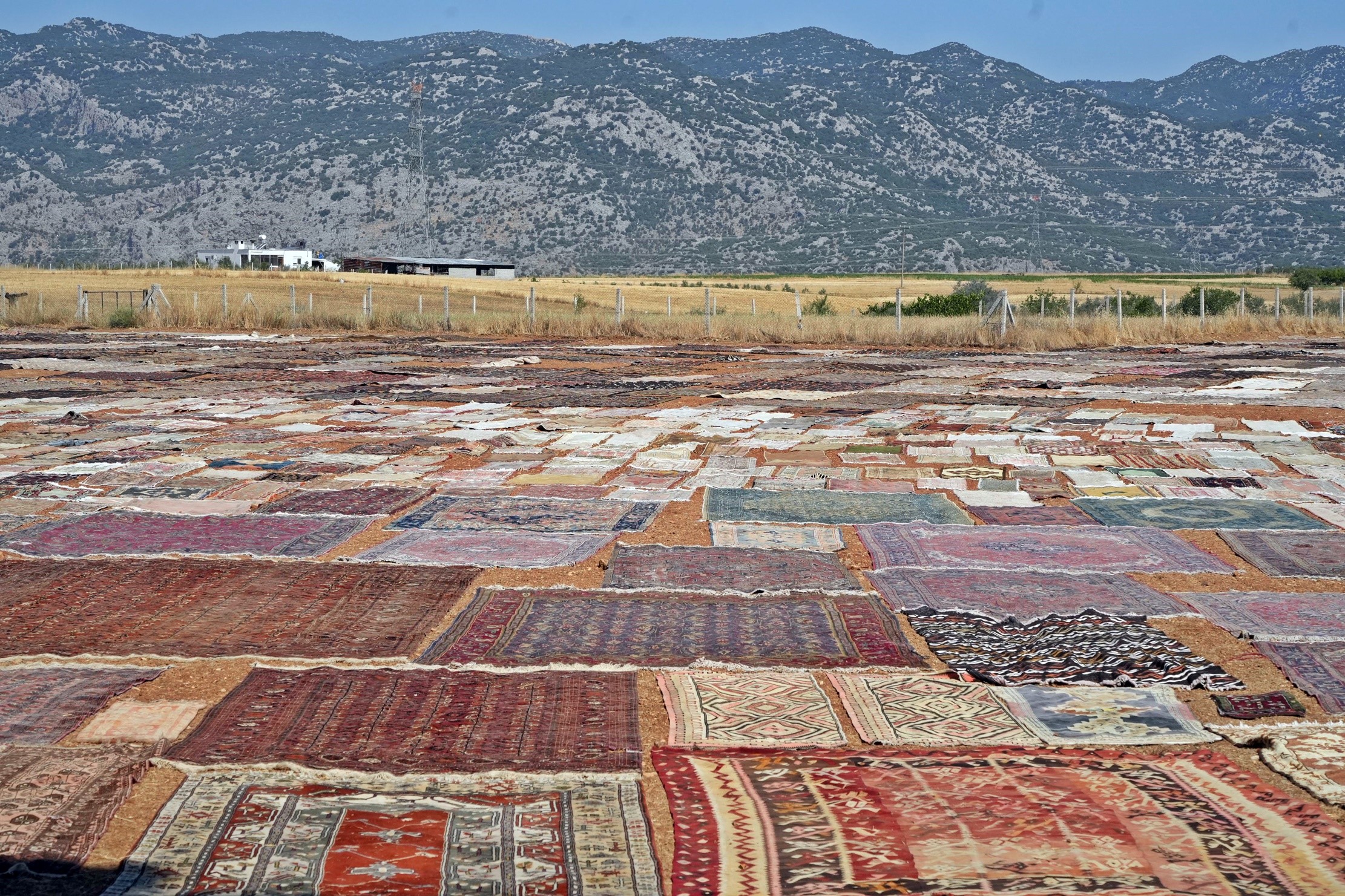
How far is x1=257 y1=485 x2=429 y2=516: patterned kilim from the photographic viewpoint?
324 inches

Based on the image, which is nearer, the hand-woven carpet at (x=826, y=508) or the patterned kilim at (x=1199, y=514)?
the patterned kilim at (x=1199, y=514)

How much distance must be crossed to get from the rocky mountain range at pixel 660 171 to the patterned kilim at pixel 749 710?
85189mm

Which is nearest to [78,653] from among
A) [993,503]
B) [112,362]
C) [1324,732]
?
[1324,732]

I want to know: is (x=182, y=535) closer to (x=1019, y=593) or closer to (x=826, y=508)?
(x=826, y=508)

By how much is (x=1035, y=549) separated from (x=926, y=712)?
2.76m

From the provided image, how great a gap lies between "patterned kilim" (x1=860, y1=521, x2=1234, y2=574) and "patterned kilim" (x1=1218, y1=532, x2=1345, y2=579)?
22 cm

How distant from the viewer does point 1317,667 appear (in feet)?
16.9

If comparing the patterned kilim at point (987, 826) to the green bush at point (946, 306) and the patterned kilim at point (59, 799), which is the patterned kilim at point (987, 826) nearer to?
the patterned kilim at point (59, 799)

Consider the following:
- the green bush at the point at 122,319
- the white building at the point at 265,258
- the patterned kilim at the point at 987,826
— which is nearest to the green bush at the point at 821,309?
the green bush at the point at 122,319

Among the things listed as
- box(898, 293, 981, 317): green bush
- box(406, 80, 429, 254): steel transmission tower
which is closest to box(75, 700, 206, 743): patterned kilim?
box(898, 293, 981, 317): green bush

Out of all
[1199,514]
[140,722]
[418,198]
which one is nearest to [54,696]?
[140,722]

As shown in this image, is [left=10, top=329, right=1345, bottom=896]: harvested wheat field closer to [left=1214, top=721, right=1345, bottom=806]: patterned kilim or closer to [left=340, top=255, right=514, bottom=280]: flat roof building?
[left=1214, top=721, right=1345, bottom=806]: patterned kilim

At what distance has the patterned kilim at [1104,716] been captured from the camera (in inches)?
174

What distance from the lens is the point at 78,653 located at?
5215 mm
